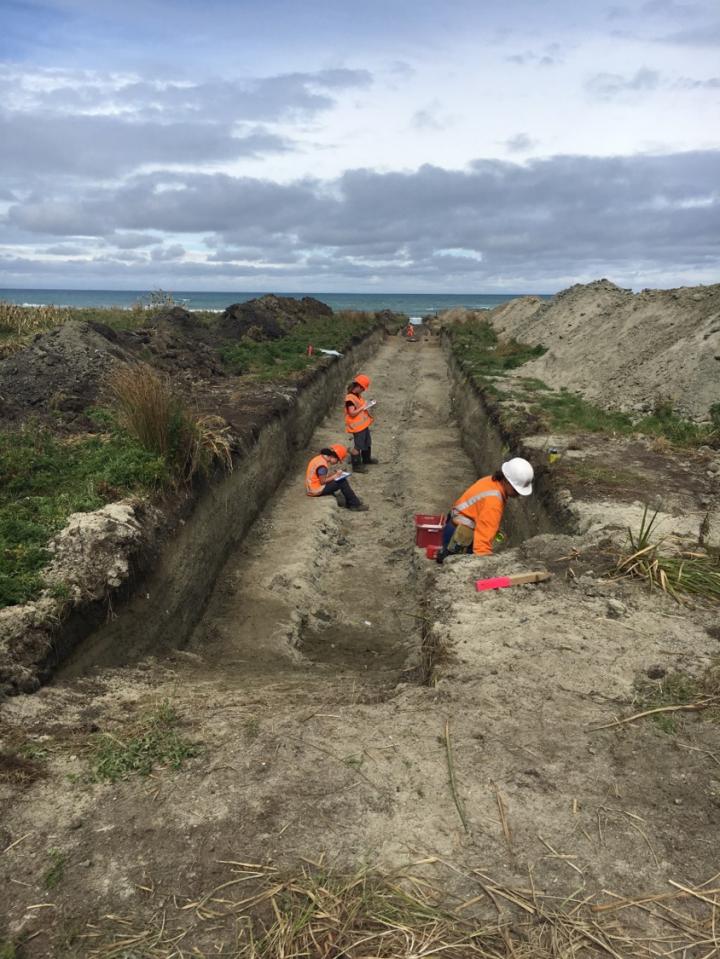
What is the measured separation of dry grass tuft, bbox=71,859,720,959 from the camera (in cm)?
254

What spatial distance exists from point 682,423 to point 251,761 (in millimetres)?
9643

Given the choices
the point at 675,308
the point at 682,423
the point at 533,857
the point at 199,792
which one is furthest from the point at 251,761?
the point at 675,308

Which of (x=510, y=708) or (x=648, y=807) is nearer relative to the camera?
(x=648, y=807)

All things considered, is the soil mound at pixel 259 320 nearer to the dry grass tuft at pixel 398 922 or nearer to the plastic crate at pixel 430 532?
the plastic crate at pixel 430 532

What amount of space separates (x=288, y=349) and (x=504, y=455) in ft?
37.6

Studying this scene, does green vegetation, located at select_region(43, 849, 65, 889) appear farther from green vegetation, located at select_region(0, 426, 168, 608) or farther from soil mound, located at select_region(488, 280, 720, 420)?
soil mound, located at select_region(488, 280, 720, 420)

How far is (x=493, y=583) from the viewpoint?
548 centimetres

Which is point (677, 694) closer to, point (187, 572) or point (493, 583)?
point (493, 583)

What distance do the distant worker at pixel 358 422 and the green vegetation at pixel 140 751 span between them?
8.35 meters

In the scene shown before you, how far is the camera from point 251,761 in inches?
141

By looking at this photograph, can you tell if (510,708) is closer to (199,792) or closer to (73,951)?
(199,792)

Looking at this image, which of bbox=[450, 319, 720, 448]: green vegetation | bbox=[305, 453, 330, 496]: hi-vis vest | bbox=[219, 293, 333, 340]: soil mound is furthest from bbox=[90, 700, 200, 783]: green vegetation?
bbox=[219, 293, 333, 340]: soil mound

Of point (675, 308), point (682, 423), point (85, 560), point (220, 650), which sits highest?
point (675, 308)

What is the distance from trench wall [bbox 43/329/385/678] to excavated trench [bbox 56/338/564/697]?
0.02 meters
